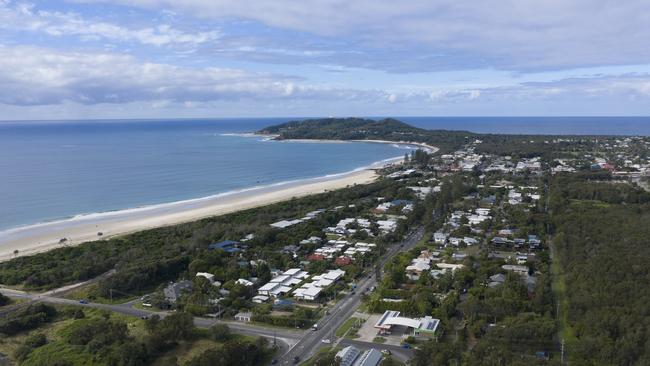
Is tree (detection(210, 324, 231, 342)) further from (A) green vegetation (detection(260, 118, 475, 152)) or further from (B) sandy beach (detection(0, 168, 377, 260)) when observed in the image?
(A) green vegetation (detection(260, 118, 475, 152))

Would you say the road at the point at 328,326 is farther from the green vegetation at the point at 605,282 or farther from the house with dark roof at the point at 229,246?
the house with dark roof at the point at 229,246

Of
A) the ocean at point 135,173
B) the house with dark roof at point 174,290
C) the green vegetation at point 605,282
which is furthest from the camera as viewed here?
the ocean at point 135,173

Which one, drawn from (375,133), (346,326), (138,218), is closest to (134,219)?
(138,218)

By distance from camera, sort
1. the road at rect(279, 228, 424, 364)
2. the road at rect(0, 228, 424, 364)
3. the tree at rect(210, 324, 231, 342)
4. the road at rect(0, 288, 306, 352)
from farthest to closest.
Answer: the road at rect(0, 288, 306, 352)
the tree at rect(210, 324, 231, 342)
the road at rect(0, 228, 424, 364)
the road at rect(279, 228, 424, 364)

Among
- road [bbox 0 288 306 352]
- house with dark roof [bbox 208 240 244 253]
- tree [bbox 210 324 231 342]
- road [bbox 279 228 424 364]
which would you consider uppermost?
house with dark roof [bbox 208 240 244 253]

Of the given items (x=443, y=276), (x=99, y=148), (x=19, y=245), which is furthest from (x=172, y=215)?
(x=99, y=148)

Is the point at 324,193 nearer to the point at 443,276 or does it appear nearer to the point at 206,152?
the point at 443,276

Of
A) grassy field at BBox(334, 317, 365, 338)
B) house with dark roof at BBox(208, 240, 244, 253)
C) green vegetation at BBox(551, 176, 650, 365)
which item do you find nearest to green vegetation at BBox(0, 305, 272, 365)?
grassy field at BBox(334, 317, 365, 338)

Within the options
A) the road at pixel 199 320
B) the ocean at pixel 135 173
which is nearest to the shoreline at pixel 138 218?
the ocean at pixel 135 173
